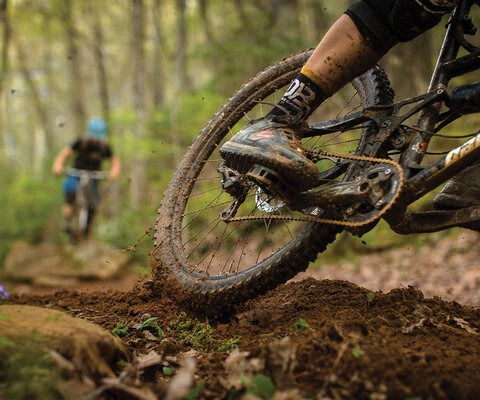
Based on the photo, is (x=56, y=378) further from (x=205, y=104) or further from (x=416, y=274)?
(x=205, y=104)

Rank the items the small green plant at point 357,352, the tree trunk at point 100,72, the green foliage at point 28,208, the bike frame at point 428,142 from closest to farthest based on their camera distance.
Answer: the small green plant at point 357,352, the bike frame at point 428,142, the green foliage at point 28,208, the tree trunk at point 100,72

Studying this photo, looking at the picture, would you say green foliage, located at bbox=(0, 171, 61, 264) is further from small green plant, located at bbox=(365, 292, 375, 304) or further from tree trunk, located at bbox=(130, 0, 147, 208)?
small green plant, located at bbox=(365, 292, 375, 304)

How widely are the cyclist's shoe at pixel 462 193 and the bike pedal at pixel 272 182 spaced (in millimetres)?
699

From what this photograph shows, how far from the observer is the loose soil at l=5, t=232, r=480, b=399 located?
1.59 m

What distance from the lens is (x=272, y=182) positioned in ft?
7.54

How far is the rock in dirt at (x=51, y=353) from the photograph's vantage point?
4.91 feet

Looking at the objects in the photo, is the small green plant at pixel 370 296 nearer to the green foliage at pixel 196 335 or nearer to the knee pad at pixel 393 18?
the green foliage at pixel 196 335

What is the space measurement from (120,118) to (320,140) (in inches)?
304

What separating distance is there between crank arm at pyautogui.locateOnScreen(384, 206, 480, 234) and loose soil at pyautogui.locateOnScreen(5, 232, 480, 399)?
0.44 metres

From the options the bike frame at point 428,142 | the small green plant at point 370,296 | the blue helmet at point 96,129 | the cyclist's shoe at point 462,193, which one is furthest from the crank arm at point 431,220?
the blue helmet at point 96,129

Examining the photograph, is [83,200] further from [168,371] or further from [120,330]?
[168,371]


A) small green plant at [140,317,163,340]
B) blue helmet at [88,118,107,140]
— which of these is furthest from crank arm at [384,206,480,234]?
blue helmet at [88,118,107,140]

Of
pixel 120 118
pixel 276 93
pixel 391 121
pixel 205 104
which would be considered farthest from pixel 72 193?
pixel 391 121

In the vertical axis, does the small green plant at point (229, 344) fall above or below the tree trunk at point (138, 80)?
below
